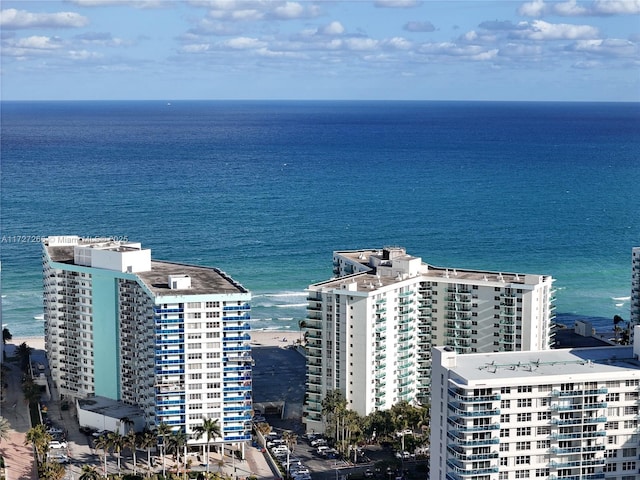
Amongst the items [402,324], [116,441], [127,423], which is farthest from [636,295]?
[116,441]

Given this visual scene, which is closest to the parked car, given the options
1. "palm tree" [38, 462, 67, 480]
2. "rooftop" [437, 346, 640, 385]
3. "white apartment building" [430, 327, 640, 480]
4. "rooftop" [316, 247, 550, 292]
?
"rooftop" [316, 247, 550, 292]

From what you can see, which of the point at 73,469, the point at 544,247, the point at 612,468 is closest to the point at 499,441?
the point at 612,468

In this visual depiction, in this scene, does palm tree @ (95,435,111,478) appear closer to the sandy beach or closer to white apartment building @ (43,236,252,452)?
white apartment building @ (43,236,252,452)

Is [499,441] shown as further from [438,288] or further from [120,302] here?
[120,302]

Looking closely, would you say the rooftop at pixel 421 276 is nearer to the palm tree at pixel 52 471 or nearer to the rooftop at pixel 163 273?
the rooftop at pixel 163 273

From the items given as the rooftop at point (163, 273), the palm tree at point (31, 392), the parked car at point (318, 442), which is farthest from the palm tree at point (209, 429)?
the palm tree at point (31, 392)

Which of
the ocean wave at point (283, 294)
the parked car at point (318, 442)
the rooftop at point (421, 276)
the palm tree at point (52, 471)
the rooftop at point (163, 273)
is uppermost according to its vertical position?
the rooftop at point (163, 273)
